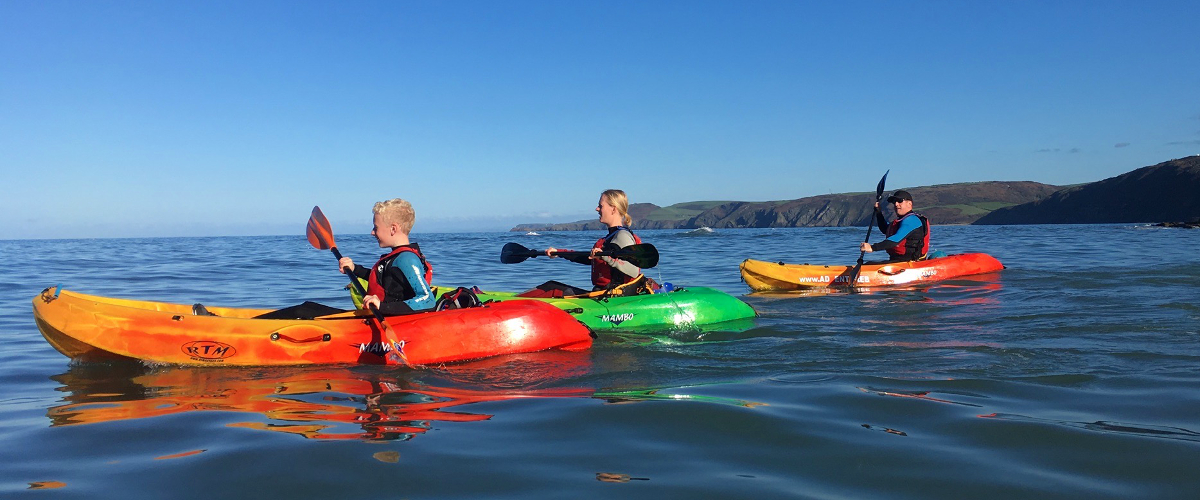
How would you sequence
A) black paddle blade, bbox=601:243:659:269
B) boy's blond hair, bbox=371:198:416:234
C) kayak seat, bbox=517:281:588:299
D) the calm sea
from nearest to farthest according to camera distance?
the calm sea < boy's blond hair, bbox=371:198:416:234 < black paddle blade, bbox=601:243:659:269 < kayak seat, bbox=517:281:588:299

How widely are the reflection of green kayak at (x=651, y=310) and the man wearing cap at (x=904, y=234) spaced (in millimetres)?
5386

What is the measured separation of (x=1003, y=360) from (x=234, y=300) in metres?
10.5

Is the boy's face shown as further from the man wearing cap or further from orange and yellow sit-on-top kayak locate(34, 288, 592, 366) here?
the man wearing cap

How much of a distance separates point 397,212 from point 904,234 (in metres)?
9.56

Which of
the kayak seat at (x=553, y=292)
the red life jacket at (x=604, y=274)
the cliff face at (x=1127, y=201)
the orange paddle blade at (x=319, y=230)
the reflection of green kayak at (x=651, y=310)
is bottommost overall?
the reflection of green kayak at (x=651, y=310)

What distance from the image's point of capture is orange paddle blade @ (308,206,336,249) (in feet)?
24.5

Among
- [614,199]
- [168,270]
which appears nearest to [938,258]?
[614,199]

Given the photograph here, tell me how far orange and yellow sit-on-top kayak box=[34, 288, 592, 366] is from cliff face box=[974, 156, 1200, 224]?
98.9 m

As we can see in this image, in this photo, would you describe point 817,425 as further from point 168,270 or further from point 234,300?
point 168,270

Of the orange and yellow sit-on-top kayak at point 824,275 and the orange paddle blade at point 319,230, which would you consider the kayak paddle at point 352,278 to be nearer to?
the orange paddle blade at point 319,230

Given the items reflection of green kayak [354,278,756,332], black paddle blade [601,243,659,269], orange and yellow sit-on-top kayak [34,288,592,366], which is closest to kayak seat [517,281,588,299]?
reflection of green kayak [354,278,756,332]

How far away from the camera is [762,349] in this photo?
257 inches

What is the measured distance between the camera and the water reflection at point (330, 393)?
161 inches

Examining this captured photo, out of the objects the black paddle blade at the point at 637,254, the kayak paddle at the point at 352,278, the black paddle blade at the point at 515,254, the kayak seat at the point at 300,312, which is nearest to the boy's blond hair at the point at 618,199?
the black paddle blade at the point at 637,254
